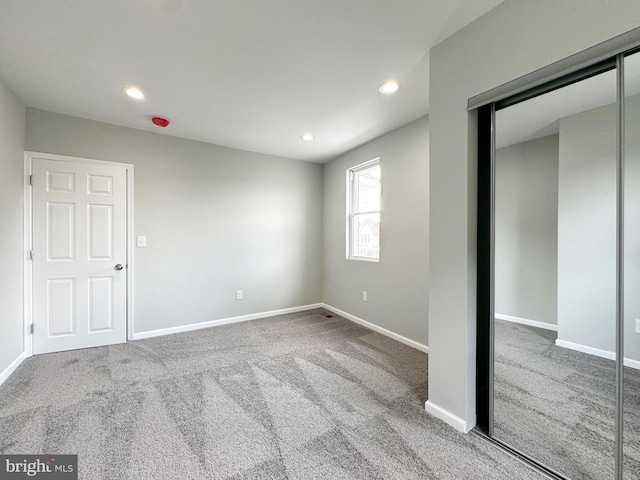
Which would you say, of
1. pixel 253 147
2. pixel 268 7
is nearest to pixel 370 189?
pixel 253 147

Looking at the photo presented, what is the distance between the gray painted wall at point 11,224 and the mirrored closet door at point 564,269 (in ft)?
12.1

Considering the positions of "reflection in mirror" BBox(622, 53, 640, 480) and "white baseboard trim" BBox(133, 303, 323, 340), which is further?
"white baseboard trim" BBox(133, 303, 323, 340)

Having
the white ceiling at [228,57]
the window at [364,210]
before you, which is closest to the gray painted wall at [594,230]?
the white ceiling at [228,57]

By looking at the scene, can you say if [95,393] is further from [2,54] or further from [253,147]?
[253,147]

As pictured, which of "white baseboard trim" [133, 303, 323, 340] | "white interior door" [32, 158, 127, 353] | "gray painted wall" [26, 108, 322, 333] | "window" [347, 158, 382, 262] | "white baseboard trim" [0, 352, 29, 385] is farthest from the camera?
"window" [347, 158, 382, 262]

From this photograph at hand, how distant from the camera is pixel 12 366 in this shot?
2.35 meters

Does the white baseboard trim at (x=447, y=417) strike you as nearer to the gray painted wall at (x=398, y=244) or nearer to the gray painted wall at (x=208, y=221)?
the gray painted wall at (x=398, y=244)

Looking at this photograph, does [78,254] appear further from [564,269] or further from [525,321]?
[564,269]

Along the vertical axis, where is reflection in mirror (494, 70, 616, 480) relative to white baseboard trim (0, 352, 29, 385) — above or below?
above

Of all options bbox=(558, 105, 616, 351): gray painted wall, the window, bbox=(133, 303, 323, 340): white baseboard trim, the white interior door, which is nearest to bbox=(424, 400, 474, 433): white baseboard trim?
bbox=(558, 105, 616, 351): gray painted wall

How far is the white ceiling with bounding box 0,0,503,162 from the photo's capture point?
1.50 metres

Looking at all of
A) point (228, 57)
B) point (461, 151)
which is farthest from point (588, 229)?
point (228, 57)

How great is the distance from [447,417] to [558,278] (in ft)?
3.58

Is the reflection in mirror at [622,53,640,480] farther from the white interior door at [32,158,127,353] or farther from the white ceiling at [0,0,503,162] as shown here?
the white interior door at [32,158,127,353]
